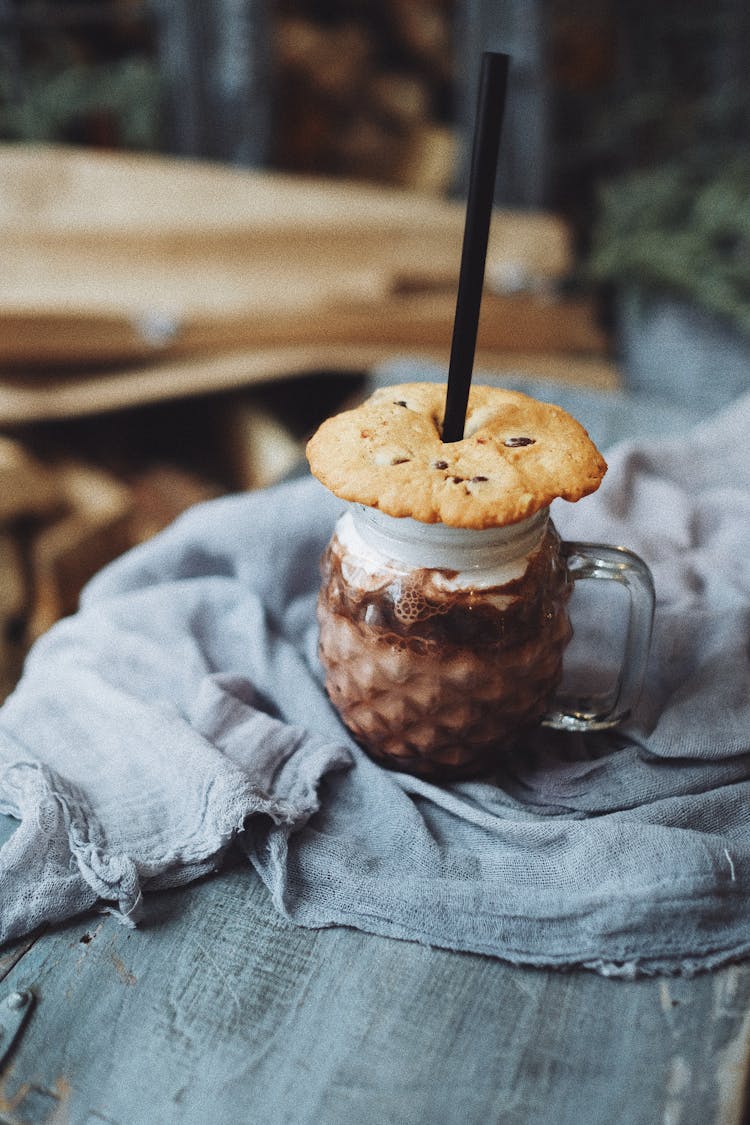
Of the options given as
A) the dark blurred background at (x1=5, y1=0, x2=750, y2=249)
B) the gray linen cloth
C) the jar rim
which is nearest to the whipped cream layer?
the jar rim

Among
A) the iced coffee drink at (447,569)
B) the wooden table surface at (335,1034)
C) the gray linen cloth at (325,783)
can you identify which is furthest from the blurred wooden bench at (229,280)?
the wooden table surface at (335,1034)

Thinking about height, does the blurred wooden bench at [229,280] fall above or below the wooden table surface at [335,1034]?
above

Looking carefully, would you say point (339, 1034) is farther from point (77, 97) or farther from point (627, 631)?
point (77, 97)

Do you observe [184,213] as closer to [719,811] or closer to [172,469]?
[172,469]

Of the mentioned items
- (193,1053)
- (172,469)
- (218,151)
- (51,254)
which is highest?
(218,151)

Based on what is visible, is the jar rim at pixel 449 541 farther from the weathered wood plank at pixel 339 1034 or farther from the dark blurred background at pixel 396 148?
the dark blurred background at pixel 396 148

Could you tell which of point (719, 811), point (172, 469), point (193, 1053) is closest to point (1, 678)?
point (172, 469)
